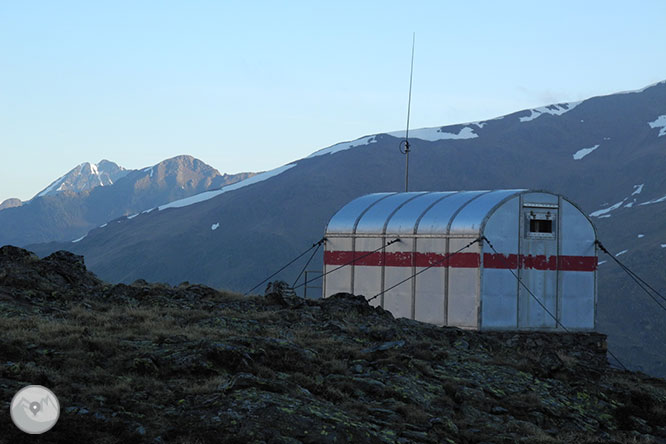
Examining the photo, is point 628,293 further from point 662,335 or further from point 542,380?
point 542,380

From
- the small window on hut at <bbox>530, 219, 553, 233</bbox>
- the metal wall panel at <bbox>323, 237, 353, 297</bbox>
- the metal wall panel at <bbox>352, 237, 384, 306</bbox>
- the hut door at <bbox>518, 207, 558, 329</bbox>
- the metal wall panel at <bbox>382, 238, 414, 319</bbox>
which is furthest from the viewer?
the metal wall panel at <bbox>323, 237, 353, 297</bbox>

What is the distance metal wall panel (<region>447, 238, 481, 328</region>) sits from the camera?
30375 millimetres

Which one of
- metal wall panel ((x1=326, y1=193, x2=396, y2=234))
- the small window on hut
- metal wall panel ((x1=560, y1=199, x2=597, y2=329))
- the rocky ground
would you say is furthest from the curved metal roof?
the rocky ground

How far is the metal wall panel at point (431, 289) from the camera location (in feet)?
103

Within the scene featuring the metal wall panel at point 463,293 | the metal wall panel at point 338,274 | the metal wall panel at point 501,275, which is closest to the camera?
the metal wall panel at point 463,293

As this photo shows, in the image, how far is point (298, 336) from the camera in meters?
21.1

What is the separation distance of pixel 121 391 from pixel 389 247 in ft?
66.5

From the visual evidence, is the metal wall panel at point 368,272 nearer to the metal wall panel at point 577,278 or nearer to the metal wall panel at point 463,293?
the metal wall panel at point 463,293

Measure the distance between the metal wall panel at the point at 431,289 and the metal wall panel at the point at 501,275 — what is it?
5.33 feet

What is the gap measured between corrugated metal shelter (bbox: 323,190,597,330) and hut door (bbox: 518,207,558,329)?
4 cm

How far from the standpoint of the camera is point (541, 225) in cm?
3231

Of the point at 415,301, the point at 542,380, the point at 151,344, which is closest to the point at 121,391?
the point at 151,344

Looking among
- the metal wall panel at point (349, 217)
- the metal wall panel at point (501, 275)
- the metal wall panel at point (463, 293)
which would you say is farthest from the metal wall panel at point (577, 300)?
the metal wall panel at point (349, 217)

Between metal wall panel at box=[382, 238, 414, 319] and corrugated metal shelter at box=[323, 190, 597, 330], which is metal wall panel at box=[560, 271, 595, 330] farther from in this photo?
metal wall panel at box=[382, 238, 414, 319]
